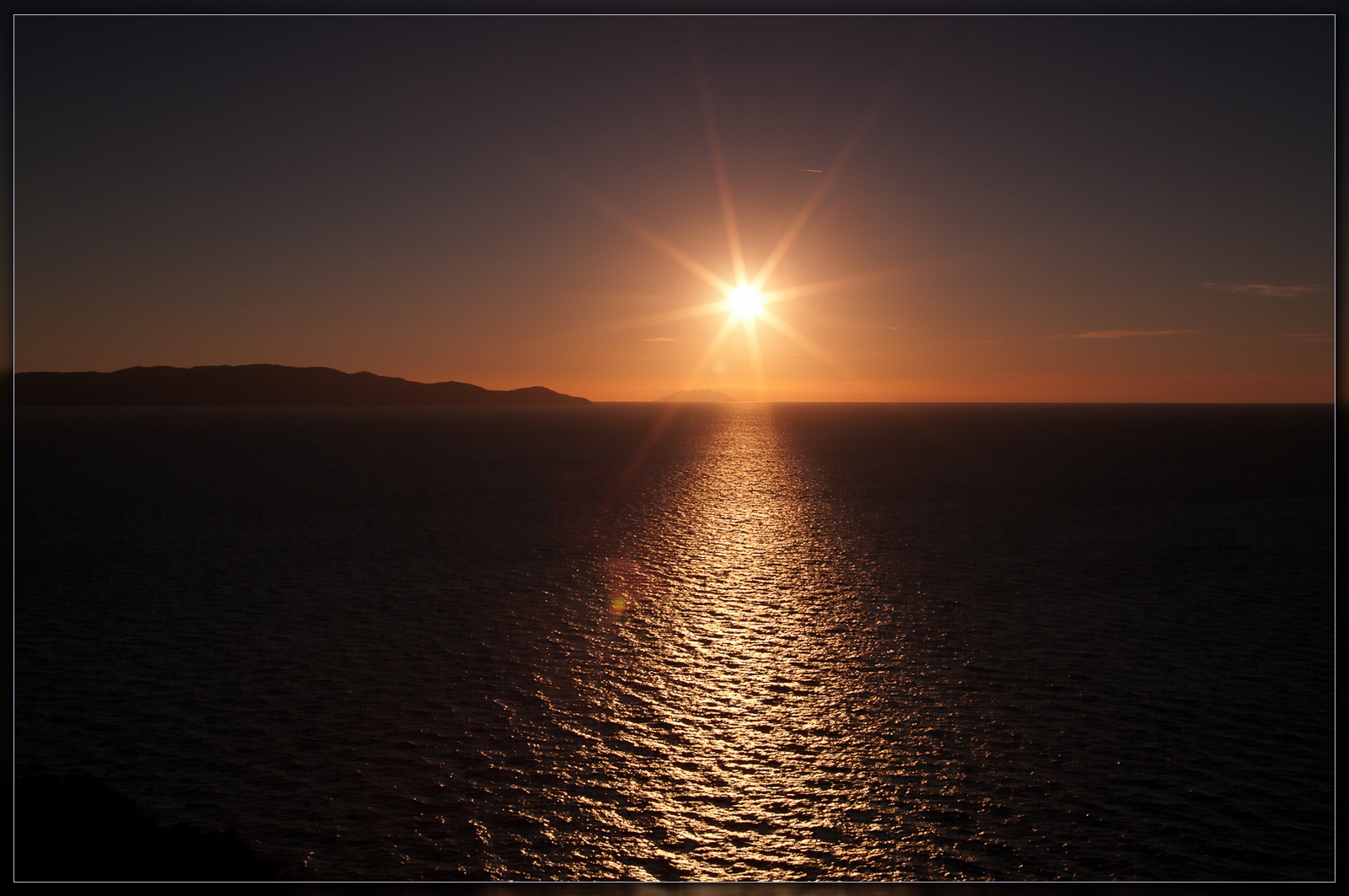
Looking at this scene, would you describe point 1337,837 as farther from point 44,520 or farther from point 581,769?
point 44,520

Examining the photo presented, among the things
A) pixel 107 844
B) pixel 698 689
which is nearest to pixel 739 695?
pixel 698 689

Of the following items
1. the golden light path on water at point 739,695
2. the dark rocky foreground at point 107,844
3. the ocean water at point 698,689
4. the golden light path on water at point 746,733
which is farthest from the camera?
the golden light path on water at point 739,695

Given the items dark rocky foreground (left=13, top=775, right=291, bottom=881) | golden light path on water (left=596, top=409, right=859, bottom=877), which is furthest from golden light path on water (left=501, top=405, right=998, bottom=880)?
dark rocky foreground (left=13, top=775, right=291, bottom=881)

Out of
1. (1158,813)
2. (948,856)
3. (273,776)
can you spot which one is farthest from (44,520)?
(1158,813)

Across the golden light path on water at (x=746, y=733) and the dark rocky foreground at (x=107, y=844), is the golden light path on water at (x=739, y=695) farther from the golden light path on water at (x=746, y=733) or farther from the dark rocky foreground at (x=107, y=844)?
the dark rocky foreground at (x=107, y=844)

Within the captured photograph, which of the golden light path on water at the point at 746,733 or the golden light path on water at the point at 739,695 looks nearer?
the golden light path on water at the point at 746,733

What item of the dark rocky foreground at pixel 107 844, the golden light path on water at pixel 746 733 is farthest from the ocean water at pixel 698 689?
the dark rocky foreground at pixel 107 844

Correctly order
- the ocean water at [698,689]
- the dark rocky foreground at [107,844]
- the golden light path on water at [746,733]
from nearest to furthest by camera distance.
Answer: the dark rocky foreground at [107,844] → the golden light path on water at [746,733] → the ocean water at [698,689]
